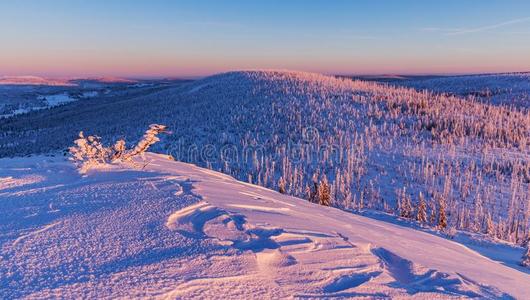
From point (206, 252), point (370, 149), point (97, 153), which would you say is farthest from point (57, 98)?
point (206, 252)

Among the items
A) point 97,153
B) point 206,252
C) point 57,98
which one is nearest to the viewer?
point 206,252

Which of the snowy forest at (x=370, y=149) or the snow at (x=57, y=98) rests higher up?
the snowy forest at (x=370, y=149)

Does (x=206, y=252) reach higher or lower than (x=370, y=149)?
higher

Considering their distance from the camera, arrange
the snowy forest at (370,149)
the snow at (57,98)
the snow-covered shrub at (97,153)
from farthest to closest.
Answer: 1. the snow at (57,98)
2. the snowy forest at (370,149)
3. the snow-covered shrub at (97,153)

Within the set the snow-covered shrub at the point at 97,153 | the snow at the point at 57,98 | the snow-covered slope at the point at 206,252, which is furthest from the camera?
the snow at the point at 57,98

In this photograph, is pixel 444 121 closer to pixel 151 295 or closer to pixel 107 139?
pixel 107 139

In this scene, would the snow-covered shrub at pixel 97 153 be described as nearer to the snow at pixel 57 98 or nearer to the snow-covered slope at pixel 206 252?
the snow-covered slope at pixel 206 252

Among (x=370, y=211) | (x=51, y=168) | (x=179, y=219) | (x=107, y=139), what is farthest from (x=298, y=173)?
(x=107, y=139)

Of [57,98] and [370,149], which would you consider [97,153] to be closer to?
[370,149]

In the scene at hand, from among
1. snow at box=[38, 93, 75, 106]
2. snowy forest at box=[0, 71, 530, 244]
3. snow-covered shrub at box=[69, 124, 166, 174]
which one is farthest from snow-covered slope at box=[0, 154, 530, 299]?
snow at box=[38, 93, 75, 106]

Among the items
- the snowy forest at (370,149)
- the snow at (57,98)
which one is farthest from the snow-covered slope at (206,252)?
the snow at (57,98)
